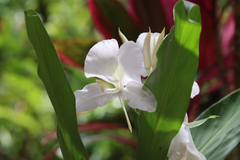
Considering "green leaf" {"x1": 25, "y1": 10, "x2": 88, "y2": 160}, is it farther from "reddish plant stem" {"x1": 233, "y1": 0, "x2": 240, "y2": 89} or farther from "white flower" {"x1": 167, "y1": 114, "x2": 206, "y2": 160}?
"reddish plant stem" {"x1": 233, "y1": 0, "x2": 240, "y2": 89}

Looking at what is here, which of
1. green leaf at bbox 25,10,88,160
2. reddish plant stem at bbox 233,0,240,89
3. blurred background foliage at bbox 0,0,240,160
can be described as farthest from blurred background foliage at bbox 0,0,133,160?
green leaf at bbox 25,10,88,160

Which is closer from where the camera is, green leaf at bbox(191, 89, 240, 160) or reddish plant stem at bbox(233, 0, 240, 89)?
green leaf at bbox(191, 89, 240, 160)

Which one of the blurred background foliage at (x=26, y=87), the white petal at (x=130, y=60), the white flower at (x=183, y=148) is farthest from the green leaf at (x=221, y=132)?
the blurred background foliage at (x=26, y=87)

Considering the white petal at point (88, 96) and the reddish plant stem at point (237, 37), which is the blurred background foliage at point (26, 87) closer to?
the reddish plant stem at point (237, 37)

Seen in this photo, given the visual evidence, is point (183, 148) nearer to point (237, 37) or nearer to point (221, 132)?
point (221, 132)

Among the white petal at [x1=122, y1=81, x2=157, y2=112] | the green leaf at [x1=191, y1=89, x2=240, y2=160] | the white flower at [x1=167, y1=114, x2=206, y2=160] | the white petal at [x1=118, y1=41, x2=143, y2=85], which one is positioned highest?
the white petal at [x1=118, y1=41, x2=143, y2=85]

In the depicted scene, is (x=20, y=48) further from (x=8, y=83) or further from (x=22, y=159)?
(x=22, y=159)
